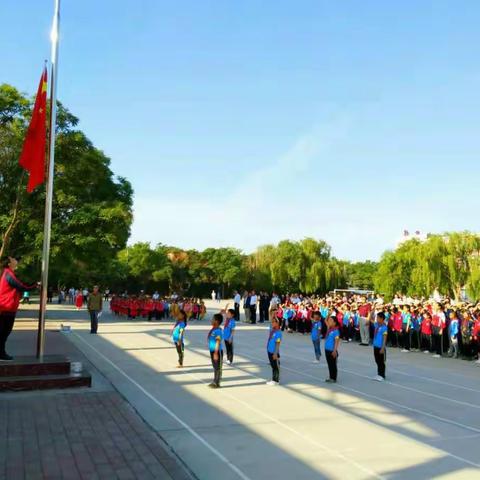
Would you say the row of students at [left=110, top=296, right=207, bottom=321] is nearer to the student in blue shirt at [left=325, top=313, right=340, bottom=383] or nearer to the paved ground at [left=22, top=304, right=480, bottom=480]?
the paved ground at [left=22, top=304, right=480, bottom=480]

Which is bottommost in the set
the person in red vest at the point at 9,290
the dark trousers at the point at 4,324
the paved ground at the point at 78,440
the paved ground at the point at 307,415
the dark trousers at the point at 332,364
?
the paved ground at the point at 307,415

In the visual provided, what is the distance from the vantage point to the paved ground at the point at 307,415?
646 cm

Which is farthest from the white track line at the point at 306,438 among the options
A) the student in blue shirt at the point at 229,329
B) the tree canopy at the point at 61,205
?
the tree canopy at the point at 61,205

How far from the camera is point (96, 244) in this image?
2788 centimetres

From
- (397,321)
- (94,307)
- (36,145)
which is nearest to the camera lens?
(36,145)

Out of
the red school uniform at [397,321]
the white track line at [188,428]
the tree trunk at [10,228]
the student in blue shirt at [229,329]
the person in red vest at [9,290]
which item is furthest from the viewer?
the tree trunk at [10,228]

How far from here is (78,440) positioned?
713 cm

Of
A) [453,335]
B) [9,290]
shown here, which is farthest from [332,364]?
[453,335]

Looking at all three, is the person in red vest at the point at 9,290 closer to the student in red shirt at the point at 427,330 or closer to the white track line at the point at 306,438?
the white track line at the point at 306,438

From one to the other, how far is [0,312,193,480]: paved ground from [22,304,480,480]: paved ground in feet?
1.12

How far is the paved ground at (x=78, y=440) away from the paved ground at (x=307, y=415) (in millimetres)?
342

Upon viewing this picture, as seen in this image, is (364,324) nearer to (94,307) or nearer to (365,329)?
(365,329)

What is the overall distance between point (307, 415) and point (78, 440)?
3.80 metres

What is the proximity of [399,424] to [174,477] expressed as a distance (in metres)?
4.25
